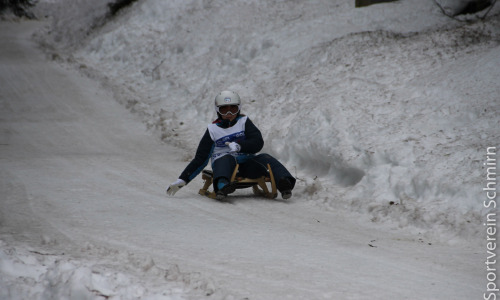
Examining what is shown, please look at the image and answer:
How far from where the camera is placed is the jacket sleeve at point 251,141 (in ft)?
23.5

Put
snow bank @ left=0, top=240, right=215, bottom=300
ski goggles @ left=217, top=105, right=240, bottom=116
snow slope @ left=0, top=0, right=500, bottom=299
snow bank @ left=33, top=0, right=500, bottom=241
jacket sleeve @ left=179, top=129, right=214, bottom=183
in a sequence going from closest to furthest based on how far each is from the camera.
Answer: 1. snow bank @ left=0, top=240, right=215, bottom=300
2. snow slope @ left=0, top=0, right=500, bottom=299
3. snow bank @ left=33, top=0, right=500, bottom=241
4. jacket sleeve @ left=179, top=129, right=214, bottom=183
5. ski goggles @ left=217, top=105, right=240, bottom=116

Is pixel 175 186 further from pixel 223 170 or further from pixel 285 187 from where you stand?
pixel 285 187

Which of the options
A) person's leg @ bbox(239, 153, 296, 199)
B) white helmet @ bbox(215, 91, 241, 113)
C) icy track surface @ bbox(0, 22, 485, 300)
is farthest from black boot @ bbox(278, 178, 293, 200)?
white helmet @ bbox(215, 91, 241, 113)

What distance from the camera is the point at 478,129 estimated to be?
7.15m

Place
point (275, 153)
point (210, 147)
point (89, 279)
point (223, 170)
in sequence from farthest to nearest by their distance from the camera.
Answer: point (275, 153), point (210, 147), point (223, 170), point (89, 279)

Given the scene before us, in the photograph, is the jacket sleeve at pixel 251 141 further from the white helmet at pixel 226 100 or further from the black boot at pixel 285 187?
the black boot at pixel 285 187

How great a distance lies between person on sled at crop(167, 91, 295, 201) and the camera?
7.00 metres

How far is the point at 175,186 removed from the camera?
693 centimetres

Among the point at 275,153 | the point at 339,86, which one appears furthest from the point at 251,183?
the point at 339,86

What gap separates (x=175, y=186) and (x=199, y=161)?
0.52 m

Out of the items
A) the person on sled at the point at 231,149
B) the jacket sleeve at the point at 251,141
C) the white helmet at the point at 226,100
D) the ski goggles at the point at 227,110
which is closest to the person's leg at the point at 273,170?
the person on sled at the point at 231,149

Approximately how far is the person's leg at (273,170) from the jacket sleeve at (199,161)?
0.51 metres

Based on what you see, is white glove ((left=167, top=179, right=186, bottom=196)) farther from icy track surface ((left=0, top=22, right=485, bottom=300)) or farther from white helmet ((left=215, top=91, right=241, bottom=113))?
white helmet ((left=215, top=91, right=241, bottom=113))

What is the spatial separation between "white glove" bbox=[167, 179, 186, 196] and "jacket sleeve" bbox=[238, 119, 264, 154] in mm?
917
